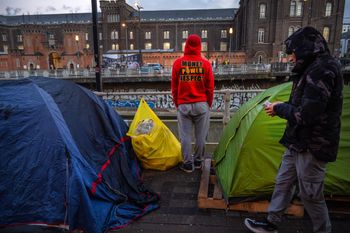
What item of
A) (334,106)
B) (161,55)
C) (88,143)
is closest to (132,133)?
(88,143)

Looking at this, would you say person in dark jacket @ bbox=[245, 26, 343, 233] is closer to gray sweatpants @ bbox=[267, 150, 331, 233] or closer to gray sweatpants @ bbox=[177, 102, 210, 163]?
gray sweatpants @ bbox=[267, 150, 331, 233]

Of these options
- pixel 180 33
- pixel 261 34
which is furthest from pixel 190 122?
pixel 180 33

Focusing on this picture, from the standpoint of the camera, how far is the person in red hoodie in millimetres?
3771

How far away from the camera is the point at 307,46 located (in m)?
1.97

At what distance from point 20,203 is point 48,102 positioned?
3.60 feet

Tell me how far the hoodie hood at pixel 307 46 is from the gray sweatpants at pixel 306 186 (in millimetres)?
756

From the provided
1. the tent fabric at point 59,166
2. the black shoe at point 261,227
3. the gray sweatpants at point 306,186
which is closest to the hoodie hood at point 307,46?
the gray sweatpants at point 306,186

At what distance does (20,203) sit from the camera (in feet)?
8.20

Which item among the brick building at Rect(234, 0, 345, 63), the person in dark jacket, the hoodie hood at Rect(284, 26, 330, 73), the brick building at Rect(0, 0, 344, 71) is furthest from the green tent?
the brick building at Rect(234, 0, 345, 63)

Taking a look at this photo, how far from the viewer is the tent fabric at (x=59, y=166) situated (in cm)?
246

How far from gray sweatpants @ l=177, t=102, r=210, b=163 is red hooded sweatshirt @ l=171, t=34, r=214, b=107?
11 cm

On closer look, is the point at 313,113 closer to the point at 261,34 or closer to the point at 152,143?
the point at 152,143

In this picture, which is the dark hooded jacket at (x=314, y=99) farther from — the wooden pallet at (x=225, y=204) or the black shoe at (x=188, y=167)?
the black shoe at (x=188, y=167)

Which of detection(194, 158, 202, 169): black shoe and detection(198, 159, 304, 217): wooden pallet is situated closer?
detection(198, 159, 304, 217): wooden pallet
